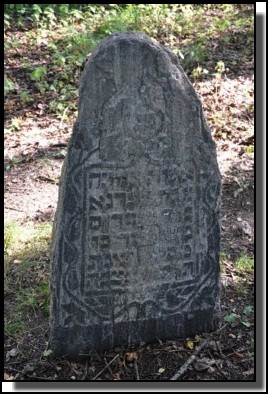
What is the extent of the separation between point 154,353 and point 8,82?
4.52 meters

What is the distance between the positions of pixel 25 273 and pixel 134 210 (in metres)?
1.21

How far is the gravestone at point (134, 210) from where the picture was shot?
2.88 m

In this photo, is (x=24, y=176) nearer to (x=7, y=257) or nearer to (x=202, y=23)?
(x=7, y=257)

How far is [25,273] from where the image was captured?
154 inches

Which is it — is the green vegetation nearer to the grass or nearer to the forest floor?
the forest floor

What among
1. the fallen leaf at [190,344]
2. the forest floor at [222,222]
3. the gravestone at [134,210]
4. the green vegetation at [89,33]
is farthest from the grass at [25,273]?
the green vegetation at [89,33]

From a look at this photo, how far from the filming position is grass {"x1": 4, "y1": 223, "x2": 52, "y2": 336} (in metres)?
3.55

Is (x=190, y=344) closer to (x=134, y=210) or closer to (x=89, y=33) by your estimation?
(x=134, y=210)

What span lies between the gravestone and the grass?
0.48 m

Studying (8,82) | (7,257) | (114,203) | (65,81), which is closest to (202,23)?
(65,81)

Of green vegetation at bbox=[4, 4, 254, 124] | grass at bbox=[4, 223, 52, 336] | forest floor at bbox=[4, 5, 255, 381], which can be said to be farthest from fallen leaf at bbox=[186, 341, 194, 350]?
green vegetation at bbox=[4, 4, 254, 124]

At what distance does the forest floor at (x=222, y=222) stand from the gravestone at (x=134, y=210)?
0.40ft

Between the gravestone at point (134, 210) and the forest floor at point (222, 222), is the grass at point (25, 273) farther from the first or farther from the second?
the gravestone at point (134, 210)

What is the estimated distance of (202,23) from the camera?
819 centimetres
